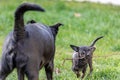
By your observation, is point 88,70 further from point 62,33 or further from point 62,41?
point 62,33

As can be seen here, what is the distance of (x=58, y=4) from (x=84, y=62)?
6588 mm

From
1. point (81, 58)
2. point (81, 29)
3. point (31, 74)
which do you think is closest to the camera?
point (31, 74)

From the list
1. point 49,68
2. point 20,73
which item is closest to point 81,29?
point 49,68

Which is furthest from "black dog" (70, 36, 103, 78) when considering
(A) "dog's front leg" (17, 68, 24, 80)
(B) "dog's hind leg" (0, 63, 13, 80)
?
(B) "dog's hind leg" (0, 63, 13, 80)

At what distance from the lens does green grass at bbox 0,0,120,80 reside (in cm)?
823

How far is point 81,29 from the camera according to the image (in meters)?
12.2

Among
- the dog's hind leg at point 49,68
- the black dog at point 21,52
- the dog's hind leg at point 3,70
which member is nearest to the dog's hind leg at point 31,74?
the black dog at point 21,52

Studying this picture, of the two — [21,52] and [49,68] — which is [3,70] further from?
[49,68]

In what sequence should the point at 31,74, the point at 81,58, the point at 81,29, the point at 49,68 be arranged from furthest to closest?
Result: the point at 81,29
the point at 81,58
the point at 49,68
the point at 31,74

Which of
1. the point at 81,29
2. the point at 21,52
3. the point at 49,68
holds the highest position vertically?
the point at 21,52

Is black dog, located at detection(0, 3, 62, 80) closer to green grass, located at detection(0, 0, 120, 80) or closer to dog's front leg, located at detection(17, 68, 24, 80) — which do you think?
dog's front leg, located at detection(17, 68, 24, 80)

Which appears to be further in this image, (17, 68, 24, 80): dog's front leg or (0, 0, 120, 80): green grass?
(0, 0, 120, 80): green grass

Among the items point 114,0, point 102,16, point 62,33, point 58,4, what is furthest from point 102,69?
point 114,0

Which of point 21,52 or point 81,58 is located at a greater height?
point 21,52
